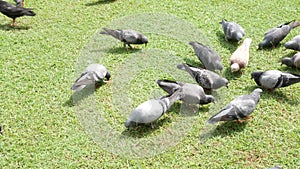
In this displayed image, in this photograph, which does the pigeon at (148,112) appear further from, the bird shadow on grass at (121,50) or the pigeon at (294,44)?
the pigeon at (294,44)

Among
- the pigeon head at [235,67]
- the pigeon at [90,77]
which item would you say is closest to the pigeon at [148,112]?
the pigeon at [90,77]

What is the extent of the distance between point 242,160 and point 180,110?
106 cm

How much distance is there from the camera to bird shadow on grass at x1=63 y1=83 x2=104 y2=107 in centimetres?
537

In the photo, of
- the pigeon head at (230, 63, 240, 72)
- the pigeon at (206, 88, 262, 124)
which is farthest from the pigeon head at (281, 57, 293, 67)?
the pigeon at (206, 88, 262, 124)

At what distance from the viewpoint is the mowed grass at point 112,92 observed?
454 centimetres

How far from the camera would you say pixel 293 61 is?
5.87 metres

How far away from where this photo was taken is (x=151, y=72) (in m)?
6.05

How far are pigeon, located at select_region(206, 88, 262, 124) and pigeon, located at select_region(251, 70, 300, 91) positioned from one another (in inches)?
20.7

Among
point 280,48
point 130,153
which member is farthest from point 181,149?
point 280,48

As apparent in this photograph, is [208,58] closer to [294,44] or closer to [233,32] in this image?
[233,32]

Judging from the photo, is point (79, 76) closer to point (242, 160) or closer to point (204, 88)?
point (204, 88)

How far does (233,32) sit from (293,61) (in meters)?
1.06

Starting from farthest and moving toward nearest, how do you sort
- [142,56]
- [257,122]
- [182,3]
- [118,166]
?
1. [182,3]
2. [142,56]
3. [257,122]
4. [118,166]

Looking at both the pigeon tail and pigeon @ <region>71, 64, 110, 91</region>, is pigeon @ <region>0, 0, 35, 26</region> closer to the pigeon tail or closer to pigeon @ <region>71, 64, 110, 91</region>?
the pigeon tail
